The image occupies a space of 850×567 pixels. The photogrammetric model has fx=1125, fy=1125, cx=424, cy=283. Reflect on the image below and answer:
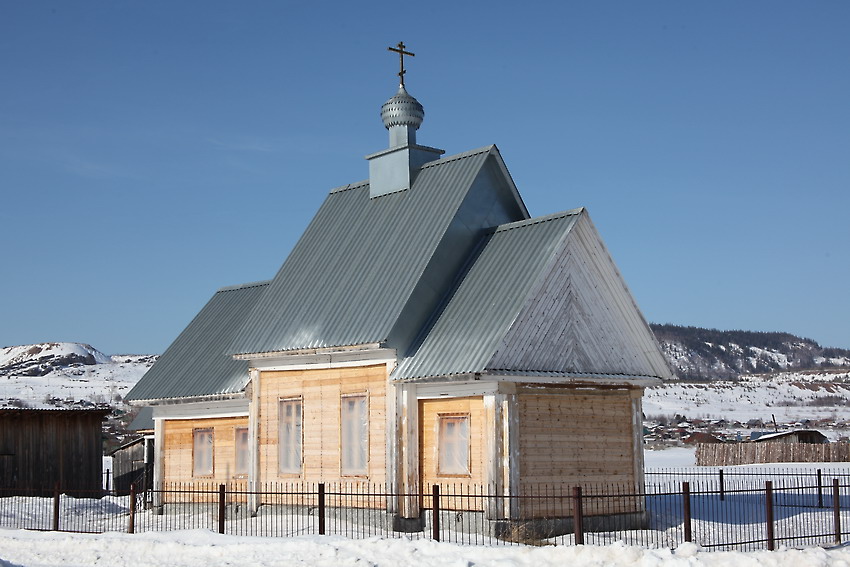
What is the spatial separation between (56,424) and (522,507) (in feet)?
68.9

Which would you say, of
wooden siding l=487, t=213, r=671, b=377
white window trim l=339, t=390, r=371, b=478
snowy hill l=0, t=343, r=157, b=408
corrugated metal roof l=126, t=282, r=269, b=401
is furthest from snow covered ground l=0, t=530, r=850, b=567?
snowy hill l=0, t=343, r=157, b=408

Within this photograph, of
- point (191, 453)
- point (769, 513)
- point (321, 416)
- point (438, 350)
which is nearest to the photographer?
point (769, 513)

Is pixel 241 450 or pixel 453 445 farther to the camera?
pixel 241 450

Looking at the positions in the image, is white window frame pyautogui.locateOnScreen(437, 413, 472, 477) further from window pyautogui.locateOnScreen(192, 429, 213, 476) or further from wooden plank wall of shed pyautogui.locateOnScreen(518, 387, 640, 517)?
window pyautogui.locateOnScreen(192, 429, 213, 476)

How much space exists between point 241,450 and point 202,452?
66.7 inches

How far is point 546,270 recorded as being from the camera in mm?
22688

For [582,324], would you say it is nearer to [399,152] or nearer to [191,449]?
[399,152]

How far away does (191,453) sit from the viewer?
29.4m

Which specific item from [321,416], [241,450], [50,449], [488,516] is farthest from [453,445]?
[50,449]

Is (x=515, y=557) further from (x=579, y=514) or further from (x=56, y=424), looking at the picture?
(x=56, y=424)

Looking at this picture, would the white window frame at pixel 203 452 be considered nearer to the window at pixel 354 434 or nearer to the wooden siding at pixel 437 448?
the window at pixel 354 434

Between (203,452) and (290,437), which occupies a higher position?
(290,437)

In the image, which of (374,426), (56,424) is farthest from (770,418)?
(374,426)

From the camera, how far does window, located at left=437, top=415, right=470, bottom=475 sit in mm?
22469
